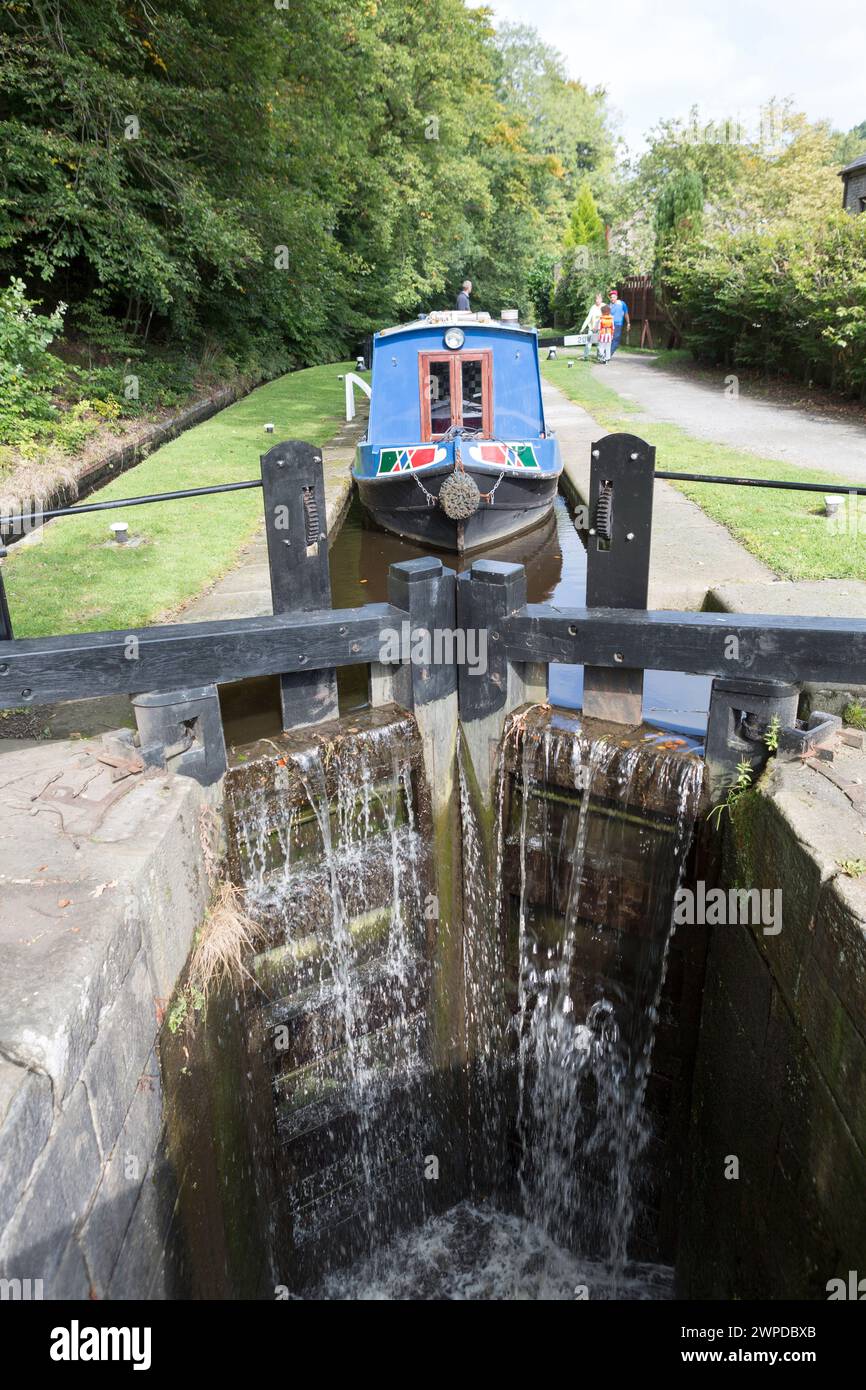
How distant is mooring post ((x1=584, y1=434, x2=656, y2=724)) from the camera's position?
3750 millimetres

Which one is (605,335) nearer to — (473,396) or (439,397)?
(473,396)

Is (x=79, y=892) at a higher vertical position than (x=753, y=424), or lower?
lower

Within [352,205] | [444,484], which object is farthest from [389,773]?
[352,205]

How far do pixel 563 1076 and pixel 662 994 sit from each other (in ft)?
2.59

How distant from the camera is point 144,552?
695cm

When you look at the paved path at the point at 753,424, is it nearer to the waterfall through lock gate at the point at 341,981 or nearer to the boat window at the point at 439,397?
the boat window at the point at 439,397

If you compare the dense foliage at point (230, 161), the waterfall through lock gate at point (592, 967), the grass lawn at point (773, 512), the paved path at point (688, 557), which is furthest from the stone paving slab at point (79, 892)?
the dense foliage at point (230, 161)

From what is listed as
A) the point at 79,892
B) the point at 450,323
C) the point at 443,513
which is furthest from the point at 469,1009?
the point at 450,323

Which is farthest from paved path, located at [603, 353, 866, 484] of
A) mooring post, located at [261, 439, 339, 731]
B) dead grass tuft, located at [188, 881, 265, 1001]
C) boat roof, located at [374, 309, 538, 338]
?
dead grass tuft, located at [188, 881, 265, 1001]

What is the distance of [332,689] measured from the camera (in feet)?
13.9

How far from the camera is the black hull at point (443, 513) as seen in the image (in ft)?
28.1

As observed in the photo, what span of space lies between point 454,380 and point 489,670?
5562 millimetres

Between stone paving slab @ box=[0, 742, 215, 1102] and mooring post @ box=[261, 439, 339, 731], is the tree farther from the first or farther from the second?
stone paving slab @ box=[0, 742, 215, 1102]
